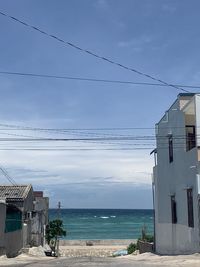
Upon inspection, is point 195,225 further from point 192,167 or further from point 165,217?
point 165,217

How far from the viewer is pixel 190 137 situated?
84.2 feet

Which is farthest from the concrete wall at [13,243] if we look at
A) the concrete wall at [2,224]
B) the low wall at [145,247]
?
the low wall at [145,247]

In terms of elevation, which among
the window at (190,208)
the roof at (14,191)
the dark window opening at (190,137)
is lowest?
the window at (190,208)

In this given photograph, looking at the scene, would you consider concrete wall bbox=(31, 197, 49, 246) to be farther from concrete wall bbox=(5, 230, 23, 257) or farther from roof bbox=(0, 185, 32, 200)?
concrete wall bbox=(5, 230, 23, 257)

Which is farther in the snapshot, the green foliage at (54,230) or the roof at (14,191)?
the green foliage at (54,230)

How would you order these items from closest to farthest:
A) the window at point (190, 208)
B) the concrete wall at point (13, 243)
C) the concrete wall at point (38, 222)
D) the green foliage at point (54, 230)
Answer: the window at point (190, 208) < the concrete wall at point (13, 243) < the concrete wall at point (38, 222) < the green foliage at point (54, 230)

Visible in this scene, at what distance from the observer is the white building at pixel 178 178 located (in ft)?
78.5

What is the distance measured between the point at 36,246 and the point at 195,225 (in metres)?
16.3

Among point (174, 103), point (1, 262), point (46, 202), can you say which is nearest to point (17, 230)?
point (1, 262)

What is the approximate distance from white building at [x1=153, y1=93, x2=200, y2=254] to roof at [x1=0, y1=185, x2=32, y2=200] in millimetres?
8724

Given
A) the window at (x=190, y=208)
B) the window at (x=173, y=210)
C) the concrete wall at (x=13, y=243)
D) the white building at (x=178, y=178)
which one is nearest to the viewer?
the white building at (x=178, y=178)

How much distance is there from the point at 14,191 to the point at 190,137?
14.5 meters

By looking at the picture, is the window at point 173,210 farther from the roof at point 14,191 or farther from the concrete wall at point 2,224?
the roof at point 14,191

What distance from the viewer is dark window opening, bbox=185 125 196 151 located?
997 inches
